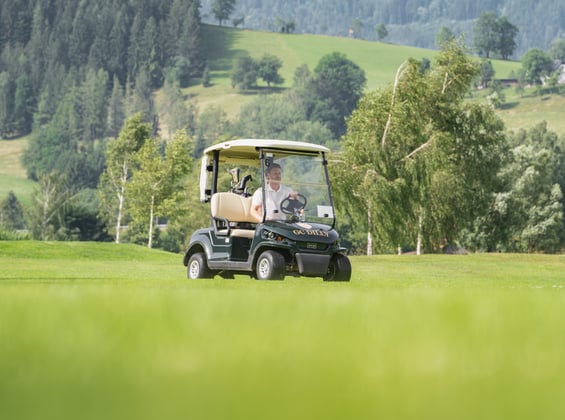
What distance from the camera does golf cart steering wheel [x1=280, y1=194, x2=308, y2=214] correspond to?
18594mm

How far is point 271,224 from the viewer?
59.1 ft

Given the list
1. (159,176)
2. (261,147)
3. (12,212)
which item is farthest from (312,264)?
(12,212)

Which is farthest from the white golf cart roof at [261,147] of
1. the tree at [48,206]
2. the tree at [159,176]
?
the tree at [48,206]

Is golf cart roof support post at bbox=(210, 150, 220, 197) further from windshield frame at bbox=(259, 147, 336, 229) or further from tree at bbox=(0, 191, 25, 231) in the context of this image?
tree at bbox=(0, 191, 25, 231)

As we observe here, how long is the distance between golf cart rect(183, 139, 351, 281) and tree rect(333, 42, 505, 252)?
80.1 ft

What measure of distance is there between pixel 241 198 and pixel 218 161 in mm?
1956

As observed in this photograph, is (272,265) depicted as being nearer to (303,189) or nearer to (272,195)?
(272,195)

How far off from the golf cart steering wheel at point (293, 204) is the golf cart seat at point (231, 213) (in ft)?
2.53

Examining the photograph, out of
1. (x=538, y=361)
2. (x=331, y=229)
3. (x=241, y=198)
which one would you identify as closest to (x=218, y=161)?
(x=241, y=198)

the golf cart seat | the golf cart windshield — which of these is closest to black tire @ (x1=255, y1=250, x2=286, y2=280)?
the golf cart windshield

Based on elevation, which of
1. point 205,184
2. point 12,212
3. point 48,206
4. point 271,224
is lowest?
point 12,212

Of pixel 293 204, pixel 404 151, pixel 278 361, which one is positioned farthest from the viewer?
pixel 404 151

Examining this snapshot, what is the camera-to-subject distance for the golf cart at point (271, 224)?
1772cm

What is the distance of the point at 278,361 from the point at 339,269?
53.1ft
